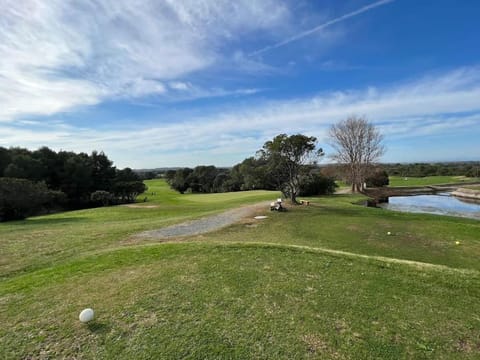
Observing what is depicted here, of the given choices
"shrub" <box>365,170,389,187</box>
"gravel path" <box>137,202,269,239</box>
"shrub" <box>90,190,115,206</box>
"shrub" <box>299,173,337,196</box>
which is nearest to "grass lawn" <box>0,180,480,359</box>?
"gravel path" <box>137,202,269,239</box>

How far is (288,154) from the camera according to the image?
17.4 meters

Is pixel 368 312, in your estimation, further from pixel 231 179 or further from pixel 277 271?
pixel 231 179

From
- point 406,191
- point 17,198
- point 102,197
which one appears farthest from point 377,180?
point 17,198

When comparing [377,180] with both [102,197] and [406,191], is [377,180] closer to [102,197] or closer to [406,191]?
[406,191]

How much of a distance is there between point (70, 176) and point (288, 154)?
31.4m

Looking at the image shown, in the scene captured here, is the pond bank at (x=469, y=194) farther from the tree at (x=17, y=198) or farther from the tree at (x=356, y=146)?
the tree at (x=17, y=198)

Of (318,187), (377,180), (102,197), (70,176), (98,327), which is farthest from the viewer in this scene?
(377,180)

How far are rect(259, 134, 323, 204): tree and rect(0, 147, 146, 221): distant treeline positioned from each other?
1823 cm

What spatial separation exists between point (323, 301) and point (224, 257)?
2602 millimetres

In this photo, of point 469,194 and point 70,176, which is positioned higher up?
point 70,176

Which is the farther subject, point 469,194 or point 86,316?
point 469,194

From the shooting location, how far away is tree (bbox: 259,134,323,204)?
1684cm

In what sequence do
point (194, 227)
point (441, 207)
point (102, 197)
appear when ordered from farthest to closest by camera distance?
point (102, 197), point (441, 207), point (194, 227)

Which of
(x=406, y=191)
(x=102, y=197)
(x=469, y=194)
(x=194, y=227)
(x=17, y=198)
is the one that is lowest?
(x=469, y=194)
